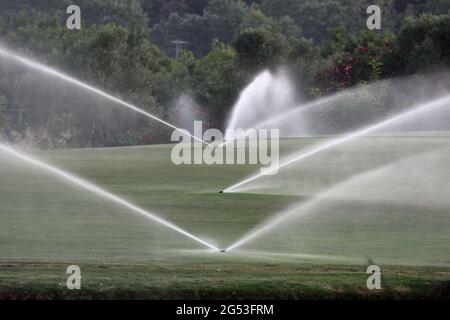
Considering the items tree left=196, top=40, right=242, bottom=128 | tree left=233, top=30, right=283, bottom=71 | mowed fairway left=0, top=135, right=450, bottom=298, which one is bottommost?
mowed fairway left=0, top=135, right=450, bottom=298

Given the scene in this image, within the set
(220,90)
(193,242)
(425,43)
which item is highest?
(425,43)

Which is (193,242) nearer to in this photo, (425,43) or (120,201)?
(120,201)

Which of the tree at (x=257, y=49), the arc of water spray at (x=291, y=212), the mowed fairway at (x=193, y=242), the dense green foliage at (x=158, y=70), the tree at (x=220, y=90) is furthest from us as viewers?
the tree at (x=220, y=90)

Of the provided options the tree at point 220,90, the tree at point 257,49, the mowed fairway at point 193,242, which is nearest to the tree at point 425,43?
the tree at point 257,49

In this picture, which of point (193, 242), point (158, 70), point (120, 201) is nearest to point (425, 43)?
Result: point (158, 70)

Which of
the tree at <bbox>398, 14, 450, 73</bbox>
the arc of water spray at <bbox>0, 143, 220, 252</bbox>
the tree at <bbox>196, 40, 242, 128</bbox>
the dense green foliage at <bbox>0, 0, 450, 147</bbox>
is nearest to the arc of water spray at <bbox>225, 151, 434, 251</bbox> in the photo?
the arc of water spray at <bbox>0, 143, 220, 252</bbox>

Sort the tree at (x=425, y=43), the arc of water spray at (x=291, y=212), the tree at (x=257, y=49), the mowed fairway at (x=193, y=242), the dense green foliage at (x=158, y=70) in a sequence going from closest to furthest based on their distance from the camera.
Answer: the mowed fairway at (x=193, y=242), the arc of water spray at (x=291, y=212), the tree at (x=425, y=43), the dense green foliage at (x=158, y=70), the tree at (x=257, y=49)

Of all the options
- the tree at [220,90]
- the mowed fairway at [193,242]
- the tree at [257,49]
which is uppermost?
the tree at [257,49]

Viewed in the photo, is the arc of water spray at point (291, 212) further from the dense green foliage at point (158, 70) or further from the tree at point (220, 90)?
the tree at point (220, 90)

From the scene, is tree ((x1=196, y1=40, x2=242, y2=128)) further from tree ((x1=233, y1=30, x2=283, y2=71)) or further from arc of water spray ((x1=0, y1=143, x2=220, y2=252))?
arc of water spray ((x1=0, y1=143, x2=220, y2=252))

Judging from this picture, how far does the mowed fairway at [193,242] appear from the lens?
13094 millimetres

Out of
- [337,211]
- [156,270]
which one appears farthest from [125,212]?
[156,270]

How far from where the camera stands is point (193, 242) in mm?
17734

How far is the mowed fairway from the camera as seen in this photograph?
Result: 43.0ft
